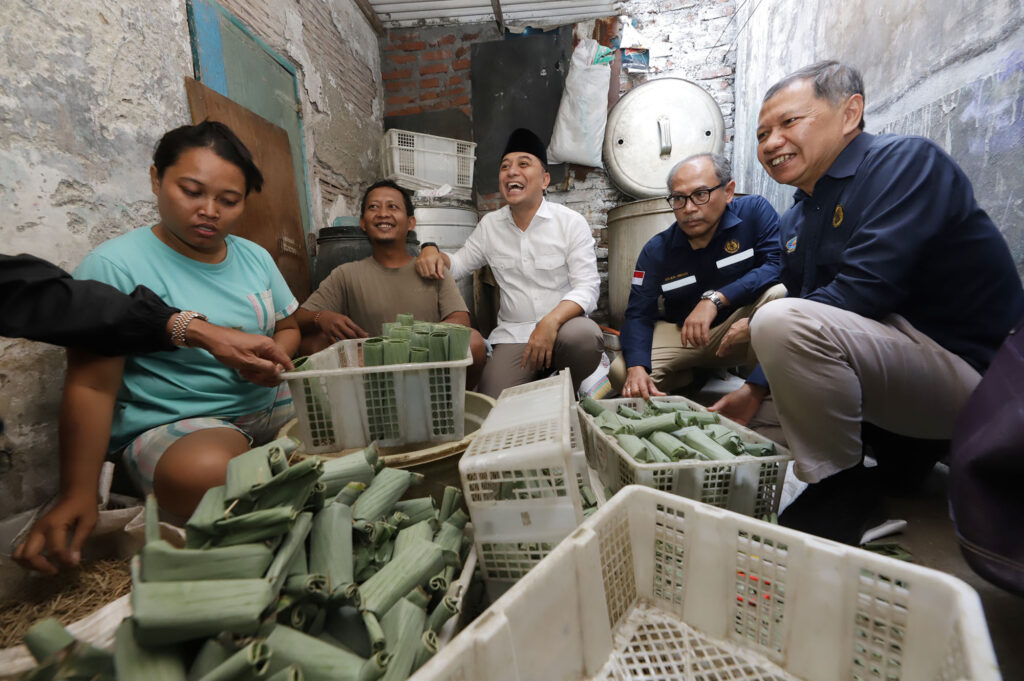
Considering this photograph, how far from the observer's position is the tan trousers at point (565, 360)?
2.36m

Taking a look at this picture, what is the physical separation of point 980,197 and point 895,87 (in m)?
0.76

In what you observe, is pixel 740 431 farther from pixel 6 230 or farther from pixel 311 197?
pixel 311 197

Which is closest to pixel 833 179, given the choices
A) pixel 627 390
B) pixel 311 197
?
pixel 627 390

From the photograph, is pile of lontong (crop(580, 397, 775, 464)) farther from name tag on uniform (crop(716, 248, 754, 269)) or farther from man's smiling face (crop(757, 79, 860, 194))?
name tag on uniform (crop(716, 248, 754, 269))

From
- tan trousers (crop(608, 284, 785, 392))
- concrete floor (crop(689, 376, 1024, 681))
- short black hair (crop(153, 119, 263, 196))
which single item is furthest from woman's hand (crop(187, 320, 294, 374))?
concrete floor (crop(689, 376, 1024, 681))

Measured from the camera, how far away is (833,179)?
1.56 meters

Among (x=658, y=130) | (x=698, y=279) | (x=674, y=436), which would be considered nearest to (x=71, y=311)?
(x=674, y=436)

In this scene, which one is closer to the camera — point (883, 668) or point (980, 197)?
point (883, 668)

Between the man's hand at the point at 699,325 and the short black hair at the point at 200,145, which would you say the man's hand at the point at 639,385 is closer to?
the man's hand at the point at 699,325

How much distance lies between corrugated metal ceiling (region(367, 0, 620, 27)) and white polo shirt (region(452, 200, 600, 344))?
2518 mm

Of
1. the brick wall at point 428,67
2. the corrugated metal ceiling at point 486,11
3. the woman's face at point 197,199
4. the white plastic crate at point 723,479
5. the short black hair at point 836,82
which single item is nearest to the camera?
the white plastic crate at point 723,479

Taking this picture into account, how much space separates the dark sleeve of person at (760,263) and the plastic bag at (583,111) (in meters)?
1.96

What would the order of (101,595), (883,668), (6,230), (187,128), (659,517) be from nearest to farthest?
1. (883,668)
2. (659,517)
3. (101,595)
4. (6,230)
5. (187,128)

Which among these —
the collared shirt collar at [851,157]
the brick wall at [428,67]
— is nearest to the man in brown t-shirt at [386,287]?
the collared shirt collar at [851,157]
